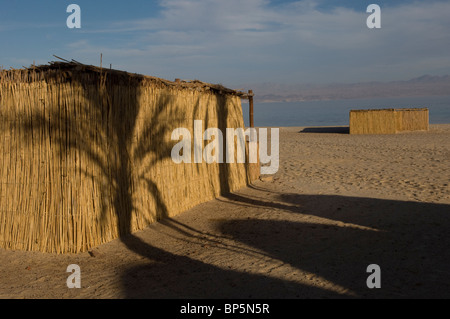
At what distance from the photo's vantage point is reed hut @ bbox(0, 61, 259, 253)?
15.1 ft

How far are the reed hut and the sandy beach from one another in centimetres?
25

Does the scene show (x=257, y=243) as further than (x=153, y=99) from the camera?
No

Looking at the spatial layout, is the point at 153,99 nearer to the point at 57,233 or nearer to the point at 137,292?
the point at 57,233

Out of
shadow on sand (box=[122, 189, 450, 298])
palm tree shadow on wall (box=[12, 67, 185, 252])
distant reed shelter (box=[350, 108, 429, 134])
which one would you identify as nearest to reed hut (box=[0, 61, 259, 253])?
palm tree shadow on wall (box=[12, 67, 185, 252])

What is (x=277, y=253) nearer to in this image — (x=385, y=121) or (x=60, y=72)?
(x=60, y=72)

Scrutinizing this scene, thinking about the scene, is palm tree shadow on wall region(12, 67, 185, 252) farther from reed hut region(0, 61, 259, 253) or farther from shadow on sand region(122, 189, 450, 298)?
shadow on sand region(122, 189, 450, 298)

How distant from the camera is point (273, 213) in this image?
6.22 metres

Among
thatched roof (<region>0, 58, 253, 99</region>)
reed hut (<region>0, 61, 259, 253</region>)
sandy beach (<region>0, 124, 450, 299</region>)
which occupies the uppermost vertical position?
thatched roof (<region>0, 58, 253, 99</region>)

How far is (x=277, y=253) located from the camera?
15.0 ft

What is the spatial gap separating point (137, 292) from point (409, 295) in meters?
2.34

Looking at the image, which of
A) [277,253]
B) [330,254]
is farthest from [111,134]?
[330,254]

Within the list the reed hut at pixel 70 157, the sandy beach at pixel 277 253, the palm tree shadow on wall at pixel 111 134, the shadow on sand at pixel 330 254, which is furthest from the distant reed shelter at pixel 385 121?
the reed hut at pixel 70 157

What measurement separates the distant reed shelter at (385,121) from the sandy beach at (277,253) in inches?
566

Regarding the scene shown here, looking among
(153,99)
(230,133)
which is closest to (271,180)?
(230,133)
